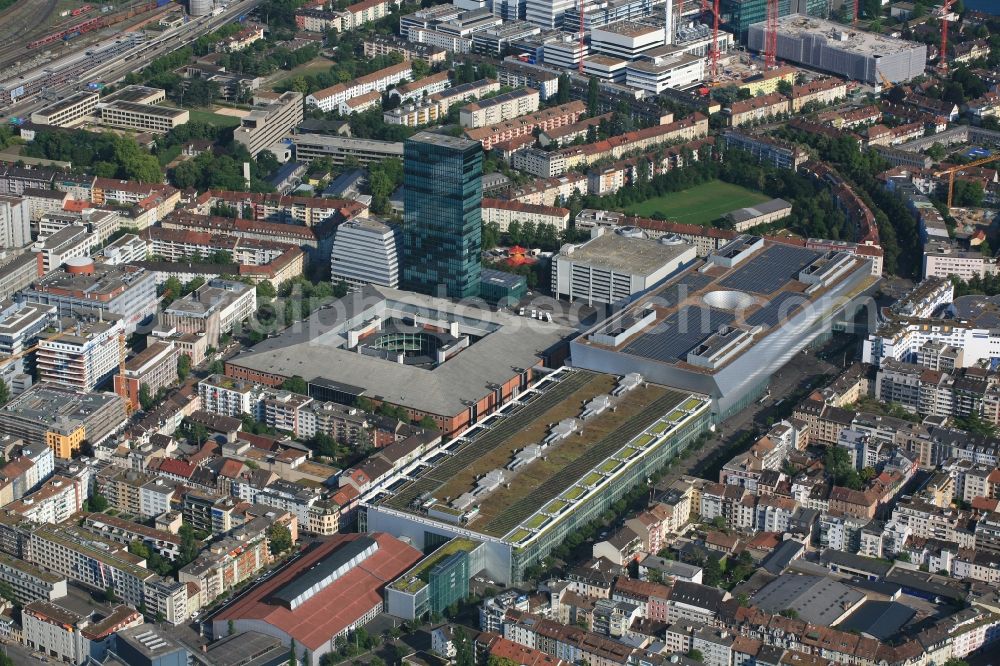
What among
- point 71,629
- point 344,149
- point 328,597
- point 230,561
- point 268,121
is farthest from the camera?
point 268,121

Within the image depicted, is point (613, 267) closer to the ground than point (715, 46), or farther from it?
farther from it

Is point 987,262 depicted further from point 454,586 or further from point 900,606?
point 454,586

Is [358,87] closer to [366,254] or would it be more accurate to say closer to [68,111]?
[68,111]

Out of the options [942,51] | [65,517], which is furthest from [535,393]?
[942,51]

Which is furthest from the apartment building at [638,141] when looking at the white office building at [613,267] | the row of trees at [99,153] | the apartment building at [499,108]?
the row of trees at [99,153]

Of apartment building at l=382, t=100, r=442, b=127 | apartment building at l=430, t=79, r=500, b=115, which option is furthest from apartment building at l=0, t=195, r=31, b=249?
apartment building at l=430, t=79, r=500, b=115

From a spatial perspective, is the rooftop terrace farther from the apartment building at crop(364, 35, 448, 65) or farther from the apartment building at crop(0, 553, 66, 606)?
the apartment building at crop(364, 35, 448, 65)

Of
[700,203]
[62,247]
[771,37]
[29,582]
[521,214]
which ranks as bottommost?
[700,203]

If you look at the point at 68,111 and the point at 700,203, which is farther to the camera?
the point at 68,111

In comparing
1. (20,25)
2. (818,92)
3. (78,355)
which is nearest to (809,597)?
(78,355)
